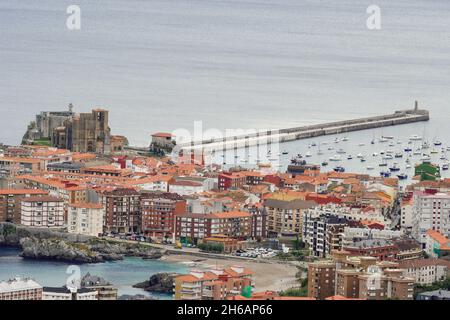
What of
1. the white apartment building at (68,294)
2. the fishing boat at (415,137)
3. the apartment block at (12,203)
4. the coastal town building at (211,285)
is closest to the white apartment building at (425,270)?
the coastal town building at (211,285)

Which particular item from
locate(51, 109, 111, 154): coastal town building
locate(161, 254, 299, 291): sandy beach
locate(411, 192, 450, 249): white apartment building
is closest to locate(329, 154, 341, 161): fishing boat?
locate(51, 109, 111, 154): coastal town building

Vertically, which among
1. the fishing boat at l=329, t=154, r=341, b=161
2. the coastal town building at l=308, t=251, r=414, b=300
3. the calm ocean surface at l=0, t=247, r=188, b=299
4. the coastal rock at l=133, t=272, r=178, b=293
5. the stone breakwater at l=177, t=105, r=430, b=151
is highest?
the stone breakwater at l=177, t=105, r=430, b=151

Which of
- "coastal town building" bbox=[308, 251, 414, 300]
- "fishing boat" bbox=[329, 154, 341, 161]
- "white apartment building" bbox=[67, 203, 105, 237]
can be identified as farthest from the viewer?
"fishing boat" bbox=[329, 154, 341, 161]

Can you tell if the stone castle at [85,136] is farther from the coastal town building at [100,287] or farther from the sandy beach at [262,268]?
the coastal town building at [100,287]

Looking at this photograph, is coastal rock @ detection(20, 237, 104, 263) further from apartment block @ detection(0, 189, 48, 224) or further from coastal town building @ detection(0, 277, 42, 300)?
coastal town building @ detection(0, 277, 42, 300)

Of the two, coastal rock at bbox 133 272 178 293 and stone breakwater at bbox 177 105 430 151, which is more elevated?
stone breakwater at bbox 177 105 430 151

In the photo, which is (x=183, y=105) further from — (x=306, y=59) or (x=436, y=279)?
(x=436, y=279)

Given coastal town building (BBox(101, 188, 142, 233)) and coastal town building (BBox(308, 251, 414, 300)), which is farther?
coastal town building (BBox(101, 188, 142, 233))
